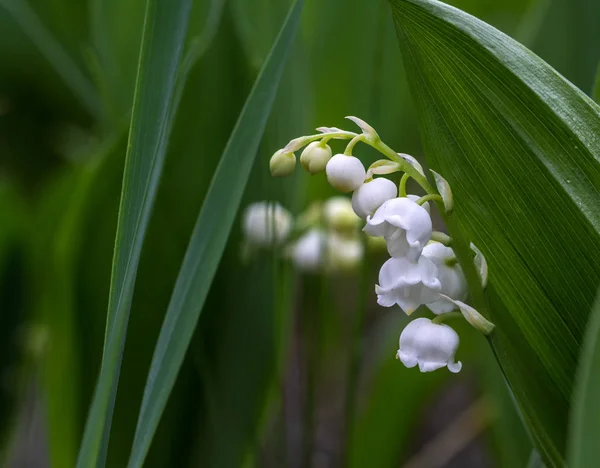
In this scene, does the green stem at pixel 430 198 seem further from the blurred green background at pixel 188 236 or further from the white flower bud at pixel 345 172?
the blurred green background at pixel 188 236

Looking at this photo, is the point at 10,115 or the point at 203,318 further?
the point at 10,115

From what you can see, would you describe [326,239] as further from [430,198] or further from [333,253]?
[430,198]

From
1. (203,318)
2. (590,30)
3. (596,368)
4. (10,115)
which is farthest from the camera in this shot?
(10,115)

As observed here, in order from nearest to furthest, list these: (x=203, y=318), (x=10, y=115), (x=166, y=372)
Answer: (x=166, y=372), (x=203, y=318), (x=10, y=115)

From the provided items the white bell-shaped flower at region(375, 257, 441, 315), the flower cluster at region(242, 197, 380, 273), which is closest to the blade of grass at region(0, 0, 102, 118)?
the flower cluster at region(242, 197, 380, 273)

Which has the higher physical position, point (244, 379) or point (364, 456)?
point (244, 379)

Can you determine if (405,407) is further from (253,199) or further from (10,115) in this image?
(10,115)

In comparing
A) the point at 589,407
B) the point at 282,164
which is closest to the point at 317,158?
the point at 282,164

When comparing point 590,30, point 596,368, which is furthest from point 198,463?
point 590,30
